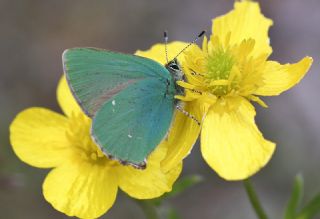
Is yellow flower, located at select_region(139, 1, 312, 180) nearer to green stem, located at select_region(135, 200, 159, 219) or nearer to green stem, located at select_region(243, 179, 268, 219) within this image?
green stem, located at select_region(243, 179, 268, 219)

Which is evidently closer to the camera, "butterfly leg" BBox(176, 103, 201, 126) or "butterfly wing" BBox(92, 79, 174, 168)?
"butterfly wing" BBox(92, 79, 174, 168)

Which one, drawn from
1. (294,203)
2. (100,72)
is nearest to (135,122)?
(100,72)

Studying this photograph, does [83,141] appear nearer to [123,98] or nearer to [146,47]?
[123,98]

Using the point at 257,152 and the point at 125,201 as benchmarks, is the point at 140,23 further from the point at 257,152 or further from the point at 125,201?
the point at 257,152

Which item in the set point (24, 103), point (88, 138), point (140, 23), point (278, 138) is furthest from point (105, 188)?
point (140, 23)

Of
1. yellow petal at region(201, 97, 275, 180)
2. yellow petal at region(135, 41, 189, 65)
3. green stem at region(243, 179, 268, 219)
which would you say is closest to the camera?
yellow petal at region(201, 97, 275, 180)

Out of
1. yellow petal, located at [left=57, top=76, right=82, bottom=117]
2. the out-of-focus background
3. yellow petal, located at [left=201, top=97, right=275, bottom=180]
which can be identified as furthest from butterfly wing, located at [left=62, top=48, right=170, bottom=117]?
the out-of-focus background

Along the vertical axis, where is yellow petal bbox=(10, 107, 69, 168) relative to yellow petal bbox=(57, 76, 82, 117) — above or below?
below

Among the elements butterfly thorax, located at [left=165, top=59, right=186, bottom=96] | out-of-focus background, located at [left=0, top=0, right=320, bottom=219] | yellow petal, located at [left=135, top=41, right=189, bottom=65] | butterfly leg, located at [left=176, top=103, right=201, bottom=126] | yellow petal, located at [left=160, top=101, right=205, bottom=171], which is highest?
butterfly thorax, located at [left=165, top=59, right=186, bottom=96]
